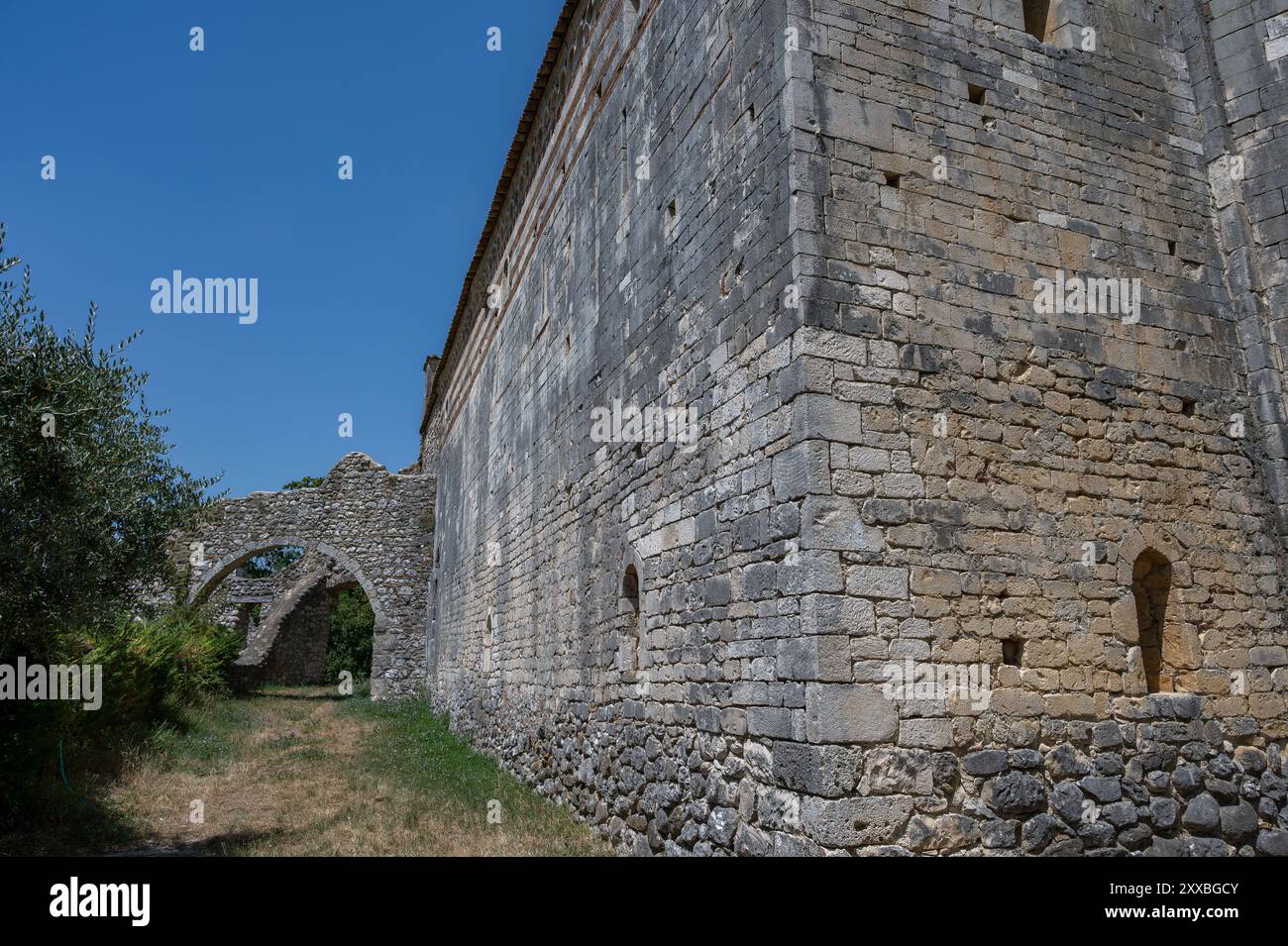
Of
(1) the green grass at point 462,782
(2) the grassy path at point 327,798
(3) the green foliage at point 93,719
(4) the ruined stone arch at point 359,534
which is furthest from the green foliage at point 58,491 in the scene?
(4) the ruined stone arch at point 359,534

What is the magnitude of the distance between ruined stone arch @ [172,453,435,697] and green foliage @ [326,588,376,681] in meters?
12.8

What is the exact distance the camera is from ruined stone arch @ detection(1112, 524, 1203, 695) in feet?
18.3

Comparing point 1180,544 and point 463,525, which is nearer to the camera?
point 1180,544

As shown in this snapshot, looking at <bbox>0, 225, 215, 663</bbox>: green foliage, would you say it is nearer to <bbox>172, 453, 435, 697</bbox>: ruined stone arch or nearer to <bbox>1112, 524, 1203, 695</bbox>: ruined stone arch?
<bbox>1112, 524, 1203, 695</bbox>: ruined stone arch

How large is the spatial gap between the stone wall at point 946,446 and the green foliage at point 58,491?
397 cm

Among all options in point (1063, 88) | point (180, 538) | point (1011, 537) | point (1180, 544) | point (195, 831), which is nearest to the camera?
point (1011, 537)

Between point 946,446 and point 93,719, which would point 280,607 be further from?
point 946,446

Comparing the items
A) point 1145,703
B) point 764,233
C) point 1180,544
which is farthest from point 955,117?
point 1145,703

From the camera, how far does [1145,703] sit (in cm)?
539

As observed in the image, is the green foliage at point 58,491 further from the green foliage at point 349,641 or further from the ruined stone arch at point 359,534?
the green foliage at point 349,641

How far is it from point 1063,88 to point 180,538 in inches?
854

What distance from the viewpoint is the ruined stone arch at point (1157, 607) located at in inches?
219

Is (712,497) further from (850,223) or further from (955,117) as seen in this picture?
(955,117)

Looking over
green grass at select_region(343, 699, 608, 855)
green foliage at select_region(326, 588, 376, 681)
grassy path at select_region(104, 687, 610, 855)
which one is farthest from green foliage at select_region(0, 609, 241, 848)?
green foliage at select_region(326, 588, 376, 681)
